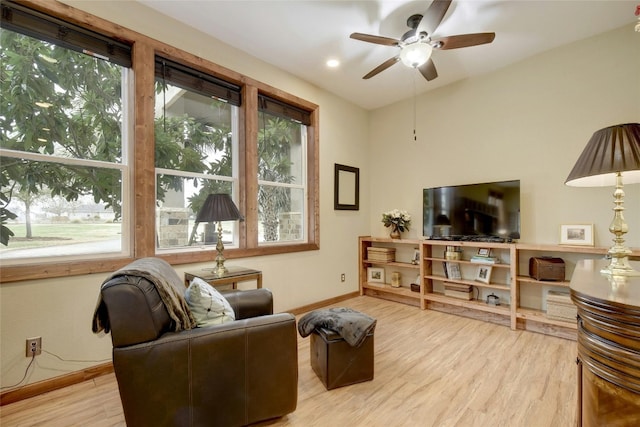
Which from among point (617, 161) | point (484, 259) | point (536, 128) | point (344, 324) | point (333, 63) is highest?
point (333, 63)

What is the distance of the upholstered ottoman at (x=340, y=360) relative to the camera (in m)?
2.02

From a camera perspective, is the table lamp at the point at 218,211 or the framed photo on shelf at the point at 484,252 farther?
the framed photo on shelf at the point at 484,252

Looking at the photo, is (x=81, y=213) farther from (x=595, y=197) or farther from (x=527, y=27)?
(x=595, y=197)

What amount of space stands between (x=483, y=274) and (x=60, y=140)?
14.5 feet

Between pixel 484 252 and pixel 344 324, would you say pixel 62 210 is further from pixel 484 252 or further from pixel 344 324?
pixel 484 252

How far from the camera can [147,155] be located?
251 cm

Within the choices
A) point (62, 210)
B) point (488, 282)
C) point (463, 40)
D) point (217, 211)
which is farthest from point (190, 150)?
point (488, 282)

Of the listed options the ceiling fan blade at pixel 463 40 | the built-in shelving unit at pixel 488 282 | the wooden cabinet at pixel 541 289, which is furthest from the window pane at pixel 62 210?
the wooden cabinet at pixel 541 289

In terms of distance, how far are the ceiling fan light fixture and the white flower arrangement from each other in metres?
2.19

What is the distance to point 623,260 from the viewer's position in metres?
1.46

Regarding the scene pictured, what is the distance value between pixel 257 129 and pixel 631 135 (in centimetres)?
308

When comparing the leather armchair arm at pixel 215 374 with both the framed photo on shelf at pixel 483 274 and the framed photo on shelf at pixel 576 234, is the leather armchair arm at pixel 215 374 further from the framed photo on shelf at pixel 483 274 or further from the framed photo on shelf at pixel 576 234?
the framed photo on shelf at pixel 576 234

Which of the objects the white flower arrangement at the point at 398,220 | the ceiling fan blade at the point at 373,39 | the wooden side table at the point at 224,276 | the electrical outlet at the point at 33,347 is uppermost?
the ceiling fan blade at the point at 373,39

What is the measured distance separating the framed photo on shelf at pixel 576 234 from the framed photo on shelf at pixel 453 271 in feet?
3.65
